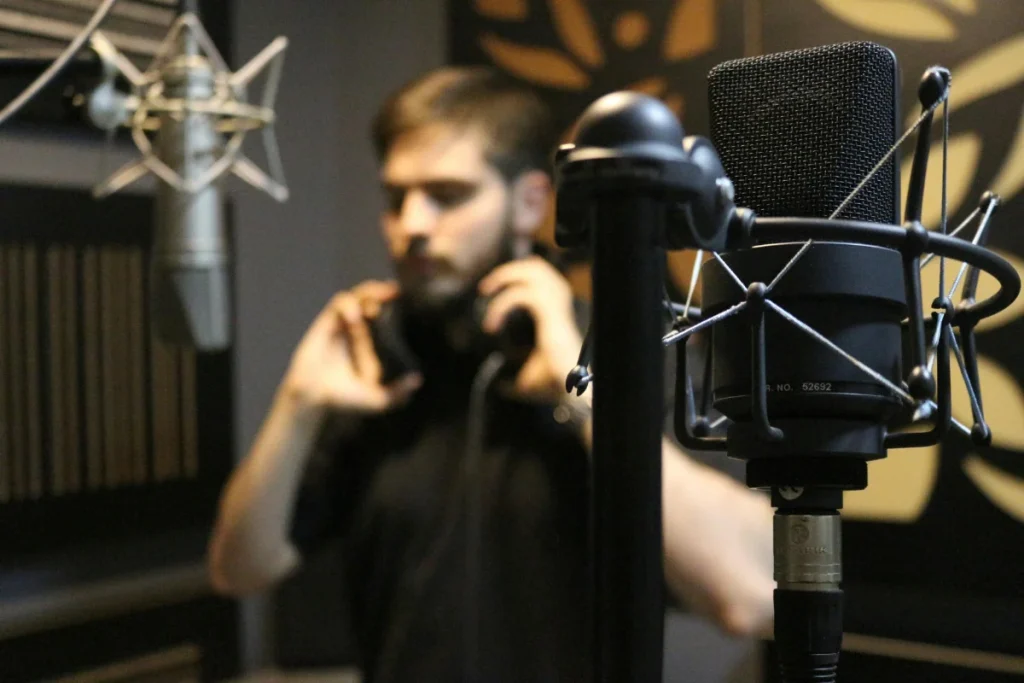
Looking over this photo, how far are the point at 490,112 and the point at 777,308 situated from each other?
2.62 ft

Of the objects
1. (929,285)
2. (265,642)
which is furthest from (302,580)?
(929,285)

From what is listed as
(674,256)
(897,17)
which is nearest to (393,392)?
(674,256)

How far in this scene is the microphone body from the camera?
0.96 metres

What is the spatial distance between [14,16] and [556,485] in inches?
28.3

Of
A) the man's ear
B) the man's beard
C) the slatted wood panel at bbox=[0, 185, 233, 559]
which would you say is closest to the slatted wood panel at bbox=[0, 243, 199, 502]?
the slatted wood panel at bbox=[0, 185, 233, 559]

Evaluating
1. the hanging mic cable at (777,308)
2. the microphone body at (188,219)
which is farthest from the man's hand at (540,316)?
the hanging mic cable at (777,308)

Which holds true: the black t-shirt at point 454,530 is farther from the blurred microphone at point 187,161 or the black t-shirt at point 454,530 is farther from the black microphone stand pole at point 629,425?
the black microphone stand pole at point 629,425

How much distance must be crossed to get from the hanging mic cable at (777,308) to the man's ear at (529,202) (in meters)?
0.63

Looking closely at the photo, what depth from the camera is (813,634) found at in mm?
373

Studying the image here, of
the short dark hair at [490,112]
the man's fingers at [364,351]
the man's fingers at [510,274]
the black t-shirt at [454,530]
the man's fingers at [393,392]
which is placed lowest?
the black t-shirt at [454,530]

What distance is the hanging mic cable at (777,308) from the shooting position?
0.93 ft

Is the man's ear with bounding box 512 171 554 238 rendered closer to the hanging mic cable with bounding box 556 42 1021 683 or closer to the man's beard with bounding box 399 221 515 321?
the man's beard with bounding box 399 221 515 321

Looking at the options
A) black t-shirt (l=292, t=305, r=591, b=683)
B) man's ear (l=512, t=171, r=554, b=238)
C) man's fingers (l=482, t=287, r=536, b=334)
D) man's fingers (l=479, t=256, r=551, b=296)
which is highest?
man's ear (l=512, t=171, r=554, b=238)

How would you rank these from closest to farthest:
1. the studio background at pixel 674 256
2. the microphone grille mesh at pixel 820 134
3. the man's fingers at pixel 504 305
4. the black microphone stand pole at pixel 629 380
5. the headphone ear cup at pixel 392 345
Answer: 1. the black microphone stand pole at pixel 629 380
2. the microphone grille mesh at pixel 820 134
3. the studio background at pixel 674 256
4. the man's fingers at pixel 504 305
5. the headphone ear cup at pixel 392 345
